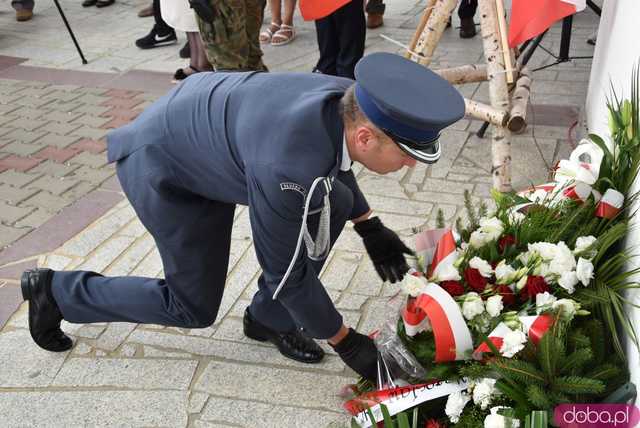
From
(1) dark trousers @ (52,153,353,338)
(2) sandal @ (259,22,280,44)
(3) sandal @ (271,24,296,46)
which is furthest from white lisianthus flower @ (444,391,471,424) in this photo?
(2) sandal @ (259,22,280,44)

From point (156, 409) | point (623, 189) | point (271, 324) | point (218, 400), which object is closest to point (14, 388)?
point (156, 409)

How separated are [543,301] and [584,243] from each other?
24 centimetres

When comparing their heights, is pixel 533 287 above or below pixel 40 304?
above

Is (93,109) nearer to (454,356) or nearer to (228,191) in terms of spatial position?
(228,191)

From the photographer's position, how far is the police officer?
6.07 ft

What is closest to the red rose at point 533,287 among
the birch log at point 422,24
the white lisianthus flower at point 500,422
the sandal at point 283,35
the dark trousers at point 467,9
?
the white lisianthus flower at point 500,422

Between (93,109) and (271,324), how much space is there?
3.39m

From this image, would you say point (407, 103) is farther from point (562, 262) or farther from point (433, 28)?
point (433, 28)

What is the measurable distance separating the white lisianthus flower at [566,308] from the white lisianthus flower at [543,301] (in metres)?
0.02

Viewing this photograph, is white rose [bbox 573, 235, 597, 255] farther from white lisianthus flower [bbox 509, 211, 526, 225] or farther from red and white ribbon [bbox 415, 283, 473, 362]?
red and white ribbon [bbox 415, 283, 473, 362]

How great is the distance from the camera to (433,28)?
3545 millimetres

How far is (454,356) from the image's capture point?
75.7 inches

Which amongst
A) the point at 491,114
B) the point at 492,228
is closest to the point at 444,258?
the point at 492,228

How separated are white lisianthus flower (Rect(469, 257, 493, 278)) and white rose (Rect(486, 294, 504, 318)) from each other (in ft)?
0.37
